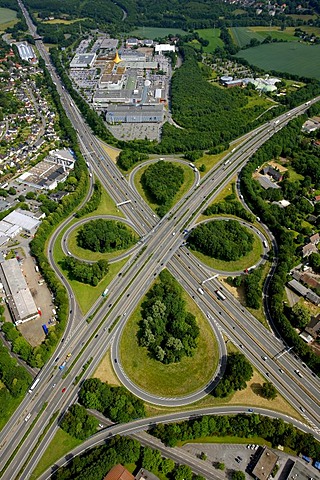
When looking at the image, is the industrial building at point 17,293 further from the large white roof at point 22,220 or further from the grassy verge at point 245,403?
the grassy verge at point 245,403

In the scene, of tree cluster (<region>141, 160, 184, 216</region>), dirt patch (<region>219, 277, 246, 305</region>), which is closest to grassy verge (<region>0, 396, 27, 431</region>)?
dirt patch (<region>219, 277, 246, 305</region>)

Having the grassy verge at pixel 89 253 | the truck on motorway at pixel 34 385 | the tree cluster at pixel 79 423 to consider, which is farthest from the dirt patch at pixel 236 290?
the truck on motorway at pixel 34 385

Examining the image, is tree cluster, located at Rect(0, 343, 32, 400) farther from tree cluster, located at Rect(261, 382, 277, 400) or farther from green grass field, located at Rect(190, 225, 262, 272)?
green grass field, located at Rect(190, 225, 262, 272)

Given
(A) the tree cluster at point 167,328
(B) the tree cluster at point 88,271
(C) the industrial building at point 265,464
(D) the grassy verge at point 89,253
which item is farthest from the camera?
(D) the grassy verge at point 89,253

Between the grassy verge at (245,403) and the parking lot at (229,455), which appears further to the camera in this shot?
the grassy verge at (245,403)

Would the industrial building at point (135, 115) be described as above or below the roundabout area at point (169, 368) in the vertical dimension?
above

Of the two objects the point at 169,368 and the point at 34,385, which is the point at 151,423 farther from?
the point at 34,385

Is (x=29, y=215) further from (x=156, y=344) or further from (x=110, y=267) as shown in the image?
(x=156, y=344)
